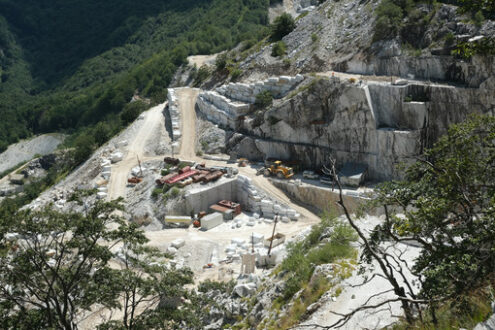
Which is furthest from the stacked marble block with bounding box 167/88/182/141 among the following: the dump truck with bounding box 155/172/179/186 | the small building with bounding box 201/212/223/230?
the small building with bounding box 201/212/223/230

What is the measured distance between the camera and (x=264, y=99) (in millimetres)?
42562

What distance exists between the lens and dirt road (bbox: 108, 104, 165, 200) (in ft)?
135

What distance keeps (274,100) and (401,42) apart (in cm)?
1169

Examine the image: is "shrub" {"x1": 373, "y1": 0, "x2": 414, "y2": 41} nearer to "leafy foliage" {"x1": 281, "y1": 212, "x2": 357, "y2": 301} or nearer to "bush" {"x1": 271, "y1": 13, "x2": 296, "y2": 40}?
"bush" {"x1": 271, "y1": 13, "x2": 296, "y2": 40}

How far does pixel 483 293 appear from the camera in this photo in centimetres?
1005

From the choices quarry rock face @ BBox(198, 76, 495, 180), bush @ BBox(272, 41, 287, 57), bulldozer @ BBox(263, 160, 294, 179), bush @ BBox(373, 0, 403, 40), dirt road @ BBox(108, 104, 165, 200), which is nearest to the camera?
quarry rock face @ BBox(198, 76, 495, 180)

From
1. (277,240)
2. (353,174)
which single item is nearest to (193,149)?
(353,174)

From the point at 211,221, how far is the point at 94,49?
114m

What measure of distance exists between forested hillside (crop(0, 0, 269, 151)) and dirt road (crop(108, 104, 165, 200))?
6974mm

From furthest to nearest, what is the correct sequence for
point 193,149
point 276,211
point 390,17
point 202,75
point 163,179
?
1. point 202,75
2. point 193,149
3. point 390,17
4. point 163,179
5. point 276,211

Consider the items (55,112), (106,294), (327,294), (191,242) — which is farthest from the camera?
(55,112)

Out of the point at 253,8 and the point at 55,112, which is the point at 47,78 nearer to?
the point at 55,112

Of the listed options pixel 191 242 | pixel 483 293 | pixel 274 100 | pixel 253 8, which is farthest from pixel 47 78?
pixel 483 293

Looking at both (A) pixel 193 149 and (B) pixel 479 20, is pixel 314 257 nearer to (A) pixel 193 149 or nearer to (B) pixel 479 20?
(B) pixel 479 20
